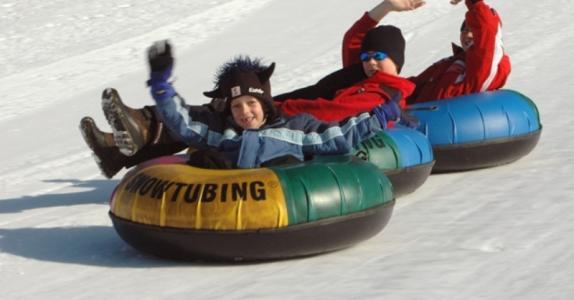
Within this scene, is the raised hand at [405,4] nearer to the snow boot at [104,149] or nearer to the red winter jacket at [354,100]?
the red winter jacket at [354,100]

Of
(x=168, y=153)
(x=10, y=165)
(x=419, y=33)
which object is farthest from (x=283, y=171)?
(x=419, y=33)

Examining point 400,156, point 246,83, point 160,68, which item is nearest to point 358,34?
point 400,156

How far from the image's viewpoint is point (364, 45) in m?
7.01

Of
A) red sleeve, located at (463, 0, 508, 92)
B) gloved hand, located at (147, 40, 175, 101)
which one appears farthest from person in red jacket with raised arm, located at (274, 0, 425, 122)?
gloved hand, located at (147, 40, 175, 101)

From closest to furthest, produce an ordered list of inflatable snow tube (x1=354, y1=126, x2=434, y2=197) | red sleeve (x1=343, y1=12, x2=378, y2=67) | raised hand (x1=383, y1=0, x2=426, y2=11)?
1. inflatable snow tube (x1=354, y1=126, x2=434, y2=197)
2. raised hand (x1=383, y1=0, x2=426, y2=11)
3. red sleeve (x1=343, y1=12, x2=378, y2=67)

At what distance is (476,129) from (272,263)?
2.21 metres

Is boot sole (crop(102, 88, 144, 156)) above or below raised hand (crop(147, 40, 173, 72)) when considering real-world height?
below

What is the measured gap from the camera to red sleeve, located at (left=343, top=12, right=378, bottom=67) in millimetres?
7582

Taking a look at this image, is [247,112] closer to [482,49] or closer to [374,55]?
[374,55]

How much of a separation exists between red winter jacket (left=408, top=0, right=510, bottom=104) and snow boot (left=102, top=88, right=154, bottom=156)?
212cm

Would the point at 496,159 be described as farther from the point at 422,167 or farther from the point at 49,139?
the point at 49,139

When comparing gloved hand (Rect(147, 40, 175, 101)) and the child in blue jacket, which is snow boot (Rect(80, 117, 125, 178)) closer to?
the child in blue jacket

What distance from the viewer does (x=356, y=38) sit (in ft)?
24.9

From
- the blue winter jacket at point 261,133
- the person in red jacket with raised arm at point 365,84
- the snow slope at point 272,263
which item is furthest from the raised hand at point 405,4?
the blue winter jacket at point 261,133
